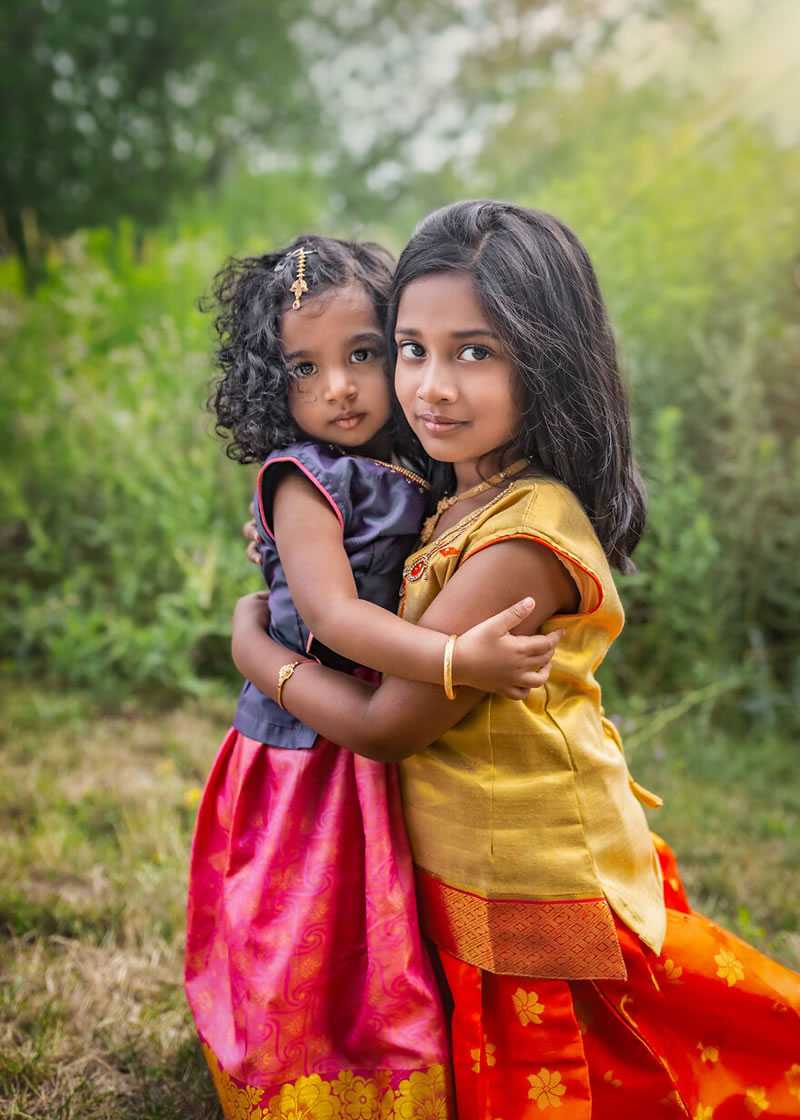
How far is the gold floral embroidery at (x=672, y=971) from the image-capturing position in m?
1.53

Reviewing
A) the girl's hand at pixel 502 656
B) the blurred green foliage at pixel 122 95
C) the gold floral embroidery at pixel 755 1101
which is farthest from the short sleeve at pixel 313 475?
the blurred green foliage at pixel 122 95

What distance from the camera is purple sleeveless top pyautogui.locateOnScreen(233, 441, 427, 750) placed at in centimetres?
155

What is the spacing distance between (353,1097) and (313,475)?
0.97m

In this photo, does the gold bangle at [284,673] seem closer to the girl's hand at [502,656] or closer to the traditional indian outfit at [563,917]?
the traditional indian outfit at [563,917]

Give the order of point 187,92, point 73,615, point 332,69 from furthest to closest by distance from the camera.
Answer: point 332,69, point 187,92, point 73,615

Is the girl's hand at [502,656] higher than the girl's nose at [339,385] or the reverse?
the reverse

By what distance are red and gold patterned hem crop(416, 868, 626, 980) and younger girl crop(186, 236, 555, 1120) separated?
11 centimetres

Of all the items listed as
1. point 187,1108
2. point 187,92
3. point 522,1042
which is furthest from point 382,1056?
point 187,92

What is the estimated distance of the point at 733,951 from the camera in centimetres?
160

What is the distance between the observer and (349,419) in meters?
1.65

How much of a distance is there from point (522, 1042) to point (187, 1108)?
2.25 feet

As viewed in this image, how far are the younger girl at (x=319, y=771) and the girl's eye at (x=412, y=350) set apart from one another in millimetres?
150

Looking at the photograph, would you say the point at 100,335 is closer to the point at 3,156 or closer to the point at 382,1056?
the point at 382,1056

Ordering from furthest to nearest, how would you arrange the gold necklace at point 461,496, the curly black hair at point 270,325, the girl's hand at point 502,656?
the curly black hair at point 270,325 → the gold necklace at point 461,496 → the girl's hand at point 502,656
